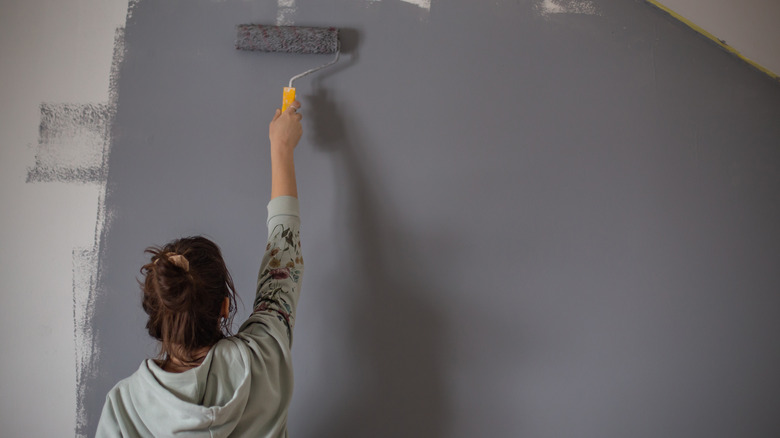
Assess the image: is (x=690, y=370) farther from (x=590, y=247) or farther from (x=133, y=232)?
(x=133, y=232)

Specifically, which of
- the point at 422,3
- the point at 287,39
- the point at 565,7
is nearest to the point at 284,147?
the point at 287,39

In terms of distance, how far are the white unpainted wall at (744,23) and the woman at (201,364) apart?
1268 mm

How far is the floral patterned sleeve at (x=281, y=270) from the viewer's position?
96 cm

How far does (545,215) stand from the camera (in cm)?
127

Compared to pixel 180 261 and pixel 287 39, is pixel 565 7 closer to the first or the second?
pixel 287 39

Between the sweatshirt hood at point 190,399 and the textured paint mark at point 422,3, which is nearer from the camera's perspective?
the sweatshirt hood at point 190,399

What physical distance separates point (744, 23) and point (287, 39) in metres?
1.19

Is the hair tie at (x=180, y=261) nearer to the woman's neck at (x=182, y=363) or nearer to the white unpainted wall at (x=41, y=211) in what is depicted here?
the woman's neck at (x=182, y=363)

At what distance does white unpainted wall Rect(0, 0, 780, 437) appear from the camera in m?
1.16

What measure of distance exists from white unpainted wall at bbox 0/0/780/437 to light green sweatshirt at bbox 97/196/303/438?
42 centimetres

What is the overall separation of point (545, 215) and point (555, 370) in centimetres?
38

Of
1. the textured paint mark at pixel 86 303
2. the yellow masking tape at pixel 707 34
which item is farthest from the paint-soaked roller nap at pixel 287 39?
the yellow masking tape at pixel 707 34

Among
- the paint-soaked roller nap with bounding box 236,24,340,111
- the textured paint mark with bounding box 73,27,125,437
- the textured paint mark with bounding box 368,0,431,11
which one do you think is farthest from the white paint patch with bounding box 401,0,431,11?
the textured paint mark with bounding box 73,27,125,437

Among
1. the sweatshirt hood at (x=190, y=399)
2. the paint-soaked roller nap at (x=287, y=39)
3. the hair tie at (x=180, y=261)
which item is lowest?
the sweatshirt hood at (x=190, y=399)
